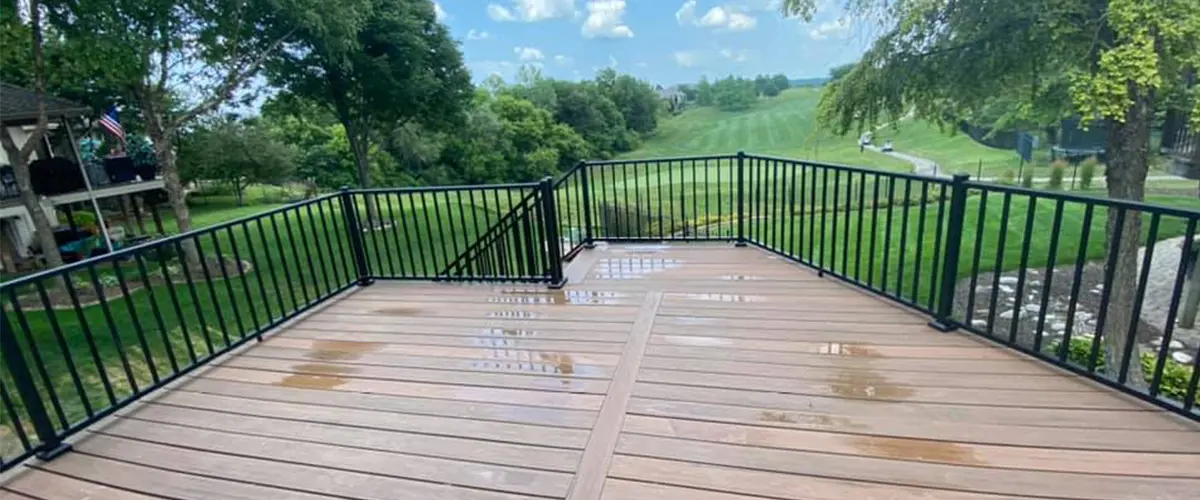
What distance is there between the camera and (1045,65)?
5652 millimetres

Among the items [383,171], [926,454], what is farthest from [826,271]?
[383,171]

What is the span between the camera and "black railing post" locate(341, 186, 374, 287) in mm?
3848

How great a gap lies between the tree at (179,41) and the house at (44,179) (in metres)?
1.51

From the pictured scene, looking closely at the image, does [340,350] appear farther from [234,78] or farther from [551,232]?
[234,78]

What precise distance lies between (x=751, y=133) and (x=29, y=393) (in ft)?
150

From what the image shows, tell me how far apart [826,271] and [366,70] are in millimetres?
11257

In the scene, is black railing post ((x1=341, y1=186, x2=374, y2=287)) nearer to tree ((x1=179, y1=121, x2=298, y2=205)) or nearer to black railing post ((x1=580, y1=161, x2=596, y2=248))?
black railing post ((x1=580, y1=161, x2=596, y2=248))

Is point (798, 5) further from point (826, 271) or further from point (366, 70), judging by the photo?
point (366, 70)

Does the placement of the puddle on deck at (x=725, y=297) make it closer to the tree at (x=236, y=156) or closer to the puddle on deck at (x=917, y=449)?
the puddle on deck at (x=917, y=449)

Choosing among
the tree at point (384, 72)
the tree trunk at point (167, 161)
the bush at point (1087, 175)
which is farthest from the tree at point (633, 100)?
the tree trunk at point (167, 161)

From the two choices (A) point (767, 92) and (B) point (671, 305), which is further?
(A) point (767, 92)

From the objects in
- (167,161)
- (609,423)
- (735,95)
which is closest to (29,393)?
(609,423)

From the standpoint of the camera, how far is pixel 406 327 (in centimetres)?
329

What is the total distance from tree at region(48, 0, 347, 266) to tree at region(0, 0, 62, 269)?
10.0 inches
